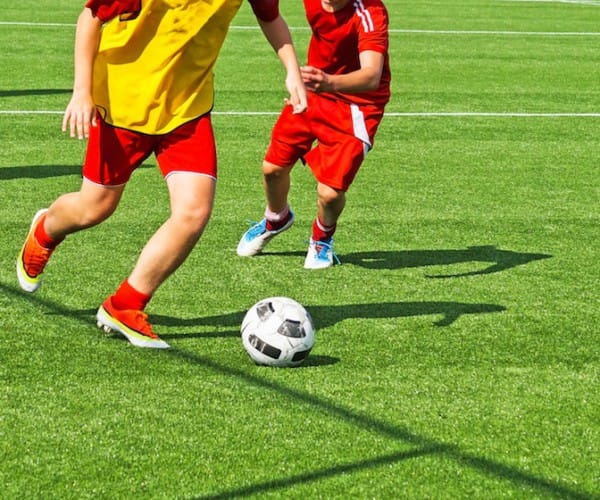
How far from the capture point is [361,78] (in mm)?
7445

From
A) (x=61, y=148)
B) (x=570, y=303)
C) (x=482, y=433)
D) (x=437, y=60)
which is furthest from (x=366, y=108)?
(x=437, y=60)

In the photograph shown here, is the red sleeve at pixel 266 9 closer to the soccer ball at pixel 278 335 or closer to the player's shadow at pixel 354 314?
the soccer ball at pixel 278 335

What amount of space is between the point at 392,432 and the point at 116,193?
75.3 inches

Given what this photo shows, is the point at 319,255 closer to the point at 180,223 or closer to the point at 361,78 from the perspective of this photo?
the point at 361,78

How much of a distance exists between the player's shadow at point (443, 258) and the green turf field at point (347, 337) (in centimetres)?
2

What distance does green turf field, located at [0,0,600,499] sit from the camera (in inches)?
190

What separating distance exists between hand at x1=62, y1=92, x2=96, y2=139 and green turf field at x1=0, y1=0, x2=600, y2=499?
103cm

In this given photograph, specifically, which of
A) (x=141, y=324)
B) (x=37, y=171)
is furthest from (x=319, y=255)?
(x=37, y=171)

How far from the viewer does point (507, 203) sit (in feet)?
32.7

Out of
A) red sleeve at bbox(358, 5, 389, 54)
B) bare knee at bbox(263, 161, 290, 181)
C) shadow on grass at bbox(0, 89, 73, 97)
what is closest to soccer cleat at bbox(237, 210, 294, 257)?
bare knee at bbox(263, 161, 290, 181)

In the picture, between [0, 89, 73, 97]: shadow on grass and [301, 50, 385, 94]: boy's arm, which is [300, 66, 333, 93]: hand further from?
[0, 89, 73, 97]: shadow on grass

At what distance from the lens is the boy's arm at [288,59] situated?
6122mm

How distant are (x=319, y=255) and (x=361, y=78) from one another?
46.5 inches

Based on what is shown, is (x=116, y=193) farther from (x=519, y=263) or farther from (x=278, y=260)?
(x=519, y=263)
